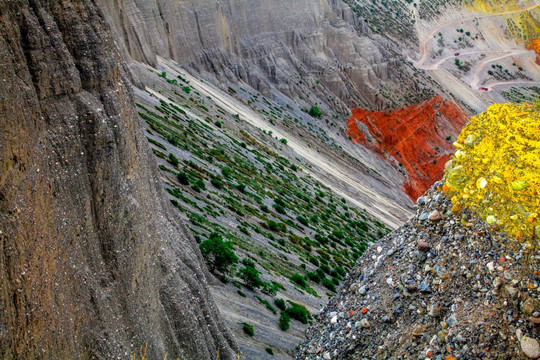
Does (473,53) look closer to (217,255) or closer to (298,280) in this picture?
(298,280)

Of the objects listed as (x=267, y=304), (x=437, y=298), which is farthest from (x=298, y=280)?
(x=437, y=298)

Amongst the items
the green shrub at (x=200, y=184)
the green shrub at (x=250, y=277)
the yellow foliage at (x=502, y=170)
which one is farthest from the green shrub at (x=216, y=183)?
the yellow foliage at (x=502, y=170)

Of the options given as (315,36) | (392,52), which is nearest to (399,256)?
(315,36)

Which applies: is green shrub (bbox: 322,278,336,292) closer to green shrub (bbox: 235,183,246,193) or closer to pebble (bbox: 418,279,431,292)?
green shrub (bbox: 235,183,246,193)

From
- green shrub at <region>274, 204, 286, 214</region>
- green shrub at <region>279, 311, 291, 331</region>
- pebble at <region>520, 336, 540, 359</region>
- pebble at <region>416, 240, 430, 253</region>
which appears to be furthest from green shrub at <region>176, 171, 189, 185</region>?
pebble at <region>520, 336, 540, 359</region>

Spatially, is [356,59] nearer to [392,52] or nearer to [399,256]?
[392,52]

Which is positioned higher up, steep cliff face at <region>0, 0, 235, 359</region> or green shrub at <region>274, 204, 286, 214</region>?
steep cliff face at <region>0, 0, 235, 359</region>
